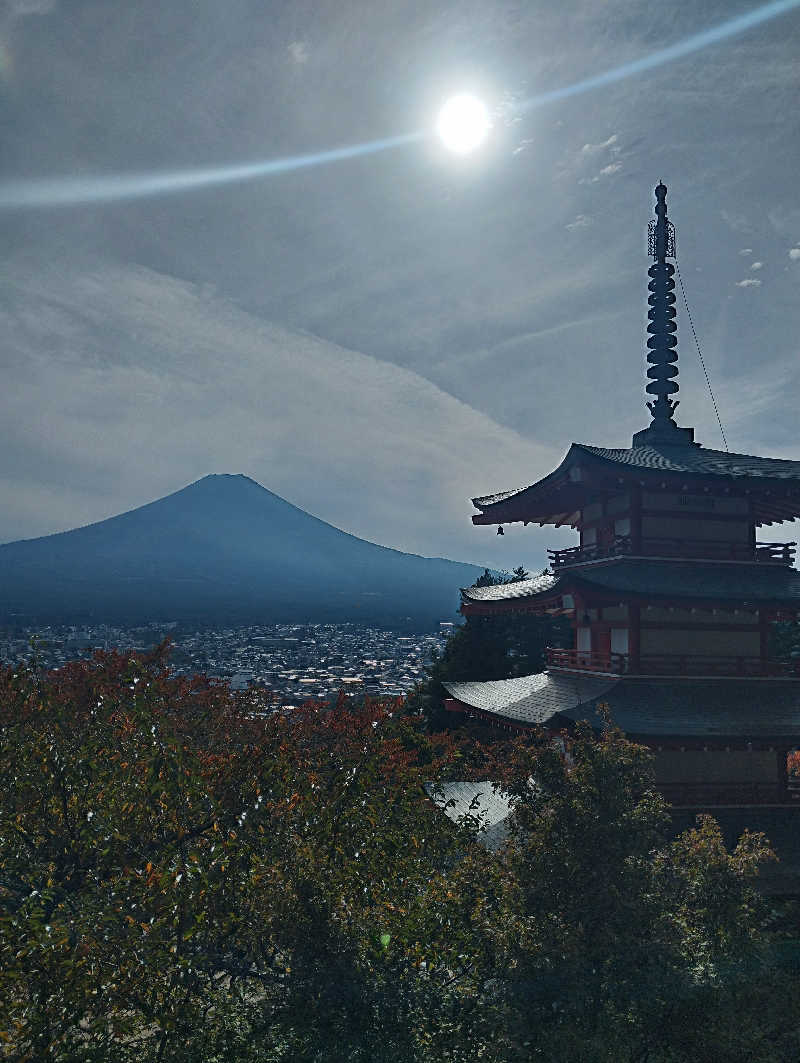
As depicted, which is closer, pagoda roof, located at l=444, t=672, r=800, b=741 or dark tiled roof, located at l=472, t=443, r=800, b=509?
pagoda roof, located at l=444, t=672, r=800, b=741

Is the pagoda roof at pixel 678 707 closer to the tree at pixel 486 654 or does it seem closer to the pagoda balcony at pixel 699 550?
the pagoda balcony at pixel 699 550

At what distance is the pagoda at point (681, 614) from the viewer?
15.9m

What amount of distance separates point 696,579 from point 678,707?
10.8 feet

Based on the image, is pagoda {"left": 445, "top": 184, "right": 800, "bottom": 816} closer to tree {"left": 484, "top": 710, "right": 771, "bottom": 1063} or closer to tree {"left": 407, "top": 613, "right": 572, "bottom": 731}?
Answer: tree {"left": 484, "top": 710, "right": 771, "bottom": 1063}

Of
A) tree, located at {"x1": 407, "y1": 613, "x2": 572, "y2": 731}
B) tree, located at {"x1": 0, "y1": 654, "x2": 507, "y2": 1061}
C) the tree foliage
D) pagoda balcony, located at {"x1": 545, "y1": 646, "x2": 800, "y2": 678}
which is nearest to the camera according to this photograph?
tree, located at {"x1": 0, "y1": 654, "x2": 507, "y2": 1061}

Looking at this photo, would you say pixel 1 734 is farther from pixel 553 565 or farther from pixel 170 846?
pixel 553 565

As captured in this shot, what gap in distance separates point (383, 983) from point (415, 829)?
3.10 meters

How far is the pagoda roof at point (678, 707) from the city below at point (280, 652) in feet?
184

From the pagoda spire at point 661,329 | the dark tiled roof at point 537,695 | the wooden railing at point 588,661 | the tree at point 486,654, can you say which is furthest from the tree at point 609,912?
the tree at point 486,654

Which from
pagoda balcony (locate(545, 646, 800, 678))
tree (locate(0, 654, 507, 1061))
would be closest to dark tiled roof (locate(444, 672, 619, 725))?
pagoda balcony (locate(545, 646, 800, 678))

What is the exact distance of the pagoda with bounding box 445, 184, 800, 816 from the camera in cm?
1593

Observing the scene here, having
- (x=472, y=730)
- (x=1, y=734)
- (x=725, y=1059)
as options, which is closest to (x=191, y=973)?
(x=1, y=734)

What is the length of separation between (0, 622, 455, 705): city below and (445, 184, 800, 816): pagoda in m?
55.5

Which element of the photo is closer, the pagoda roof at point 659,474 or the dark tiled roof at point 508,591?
the pagoda roof at point 659,474
